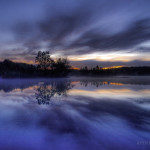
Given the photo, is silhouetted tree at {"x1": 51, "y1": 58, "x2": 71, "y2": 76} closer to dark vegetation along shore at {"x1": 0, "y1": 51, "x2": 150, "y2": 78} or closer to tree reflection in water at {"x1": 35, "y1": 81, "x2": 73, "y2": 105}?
dark vegetation along shore at {"x1": 0, "y1": 51, "x2": 150, "y2": 78}

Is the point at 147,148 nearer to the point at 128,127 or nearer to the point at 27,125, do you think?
the point at 128,127

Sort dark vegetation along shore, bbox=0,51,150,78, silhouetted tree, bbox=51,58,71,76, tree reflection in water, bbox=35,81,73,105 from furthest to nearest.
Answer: silhouetted tree, bbox=51,58,71,76, dark vegetation along shore, bbox=0,51,150,78, tree reflection in water, bbox=35,81,73,105

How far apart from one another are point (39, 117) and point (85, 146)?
210cm

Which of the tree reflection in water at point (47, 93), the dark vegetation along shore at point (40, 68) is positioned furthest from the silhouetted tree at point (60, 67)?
A: the tree reflection in water at point (47, 93)

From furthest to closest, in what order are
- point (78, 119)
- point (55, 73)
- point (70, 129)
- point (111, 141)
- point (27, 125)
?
point (55, 73) < point (78, 119) < point (27, 125) < point (70, 129) < point (111, 141)

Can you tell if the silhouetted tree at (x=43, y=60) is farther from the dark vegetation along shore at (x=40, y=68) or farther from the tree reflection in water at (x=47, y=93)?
the tree reflection in water at (x=47, y=93)

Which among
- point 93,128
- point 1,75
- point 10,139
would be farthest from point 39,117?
point 1,75

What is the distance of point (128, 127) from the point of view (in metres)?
2.88

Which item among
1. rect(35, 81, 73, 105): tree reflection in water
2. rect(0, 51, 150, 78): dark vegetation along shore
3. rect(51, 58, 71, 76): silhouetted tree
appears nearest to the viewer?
rect(35, 81, 73, 105): tree reflection in water

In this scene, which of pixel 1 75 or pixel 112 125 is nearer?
pixel 112 125

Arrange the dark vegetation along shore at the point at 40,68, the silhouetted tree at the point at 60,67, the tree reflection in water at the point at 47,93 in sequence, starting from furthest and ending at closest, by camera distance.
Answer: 1. the silhouetted tree at the point at 60,67
2. the dark vegetation along shore at the point at 40,68
3. the tree reflection in water at the point at 47,93

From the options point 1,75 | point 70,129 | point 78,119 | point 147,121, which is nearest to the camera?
point 70,129

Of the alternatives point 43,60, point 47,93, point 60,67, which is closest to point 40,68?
point 43,60

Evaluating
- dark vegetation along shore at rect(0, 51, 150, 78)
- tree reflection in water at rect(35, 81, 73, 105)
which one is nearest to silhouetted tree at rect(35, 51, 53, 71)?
dark vegetation along shore at rect(0, 51, 150, 78)
